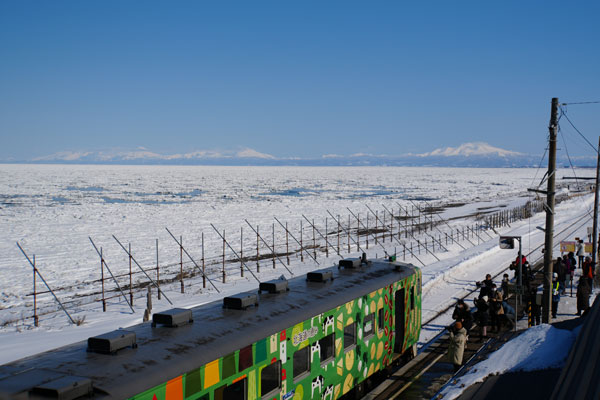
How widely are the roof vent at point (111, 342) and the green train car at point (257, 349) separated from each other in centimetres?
1

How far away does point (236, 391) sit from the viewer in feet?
24.7

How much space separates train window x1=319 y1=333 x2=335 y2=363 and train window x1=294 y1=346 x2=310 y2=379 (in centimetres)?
54

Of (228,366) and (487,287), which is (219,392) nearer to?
(228,366)

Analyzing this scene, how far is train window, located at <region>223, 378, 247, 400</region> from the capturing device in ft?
24.2

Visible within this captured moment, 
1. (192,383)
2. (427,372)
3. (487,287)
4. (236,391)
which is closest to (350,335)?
(236,391)

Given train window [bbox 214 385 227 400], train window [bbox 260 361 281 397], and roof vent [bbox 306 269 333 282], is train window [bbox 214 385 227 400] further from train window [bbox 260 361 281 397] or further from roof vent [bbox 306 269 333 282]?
roof vent [bbox 306 269 333 282]

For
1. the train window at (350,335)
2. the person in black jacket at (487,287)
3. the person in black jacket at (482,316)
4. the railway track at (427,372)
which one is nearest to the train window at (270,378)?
the train window at (350,335)

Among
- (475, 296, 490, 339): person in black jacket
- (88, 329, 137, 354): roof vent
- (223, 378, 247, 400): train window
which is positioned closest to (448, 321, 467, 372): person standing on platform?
(475, 296, 490, 339): person in black jacket

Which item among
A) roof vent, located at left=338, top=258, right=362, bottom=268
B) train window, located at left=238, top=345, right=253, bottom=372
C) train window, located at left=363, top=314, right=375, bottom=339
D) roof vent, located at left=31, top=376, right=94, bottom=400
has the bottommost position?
train window, located at left=363, top=314, right=375, bottom=339

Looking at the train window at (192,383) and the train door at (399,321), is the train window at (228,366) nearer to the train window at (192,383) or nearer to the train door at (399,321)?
the train window at (192,383)

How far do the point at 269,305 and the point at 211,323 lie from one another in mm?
1482

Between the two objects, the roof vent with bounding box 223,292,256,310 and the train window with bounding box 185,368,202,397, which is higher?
the roof vent with bounding box 223,292,256,310

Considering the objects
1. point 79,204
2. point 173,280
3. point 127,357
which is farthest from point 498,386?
point 79,204

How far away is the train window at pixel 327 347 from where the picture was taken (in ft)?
32.1
